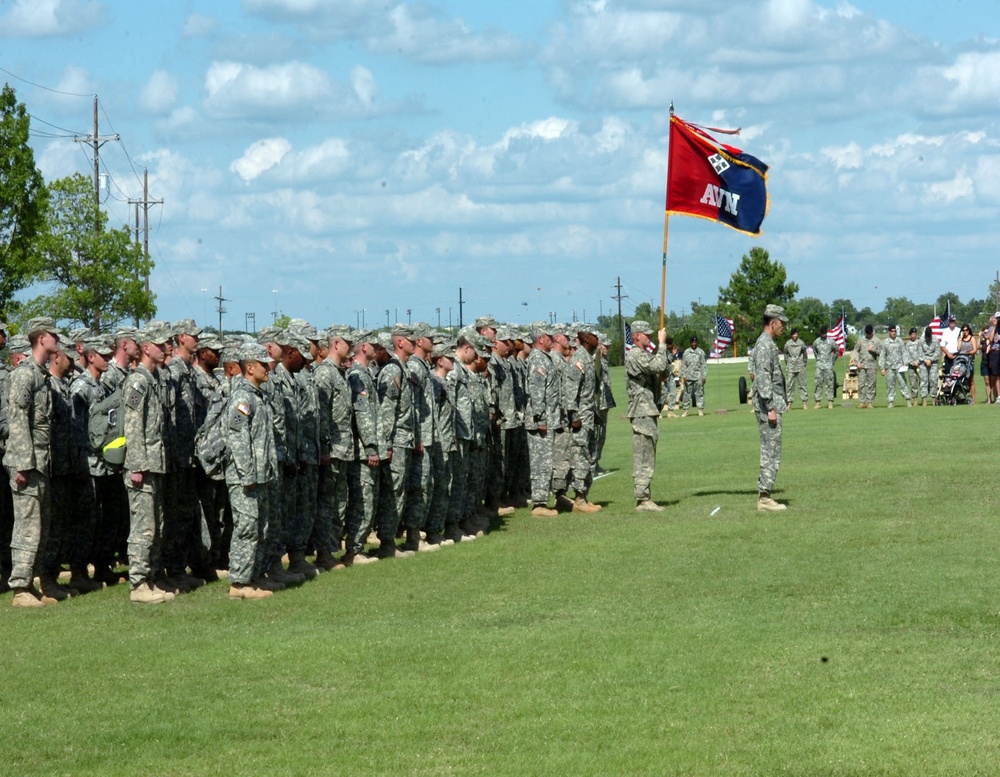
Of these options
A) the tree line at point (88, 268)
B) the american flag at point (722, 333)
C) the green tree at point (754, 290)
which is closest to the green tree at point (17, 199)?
the tree line at point (88, 268)

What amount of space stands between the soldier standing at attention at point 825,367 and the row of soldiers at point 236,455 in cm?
2481

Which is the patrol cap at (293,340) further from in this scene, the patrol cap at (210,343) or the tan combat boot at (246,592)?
the tan combat boot at (246,592)

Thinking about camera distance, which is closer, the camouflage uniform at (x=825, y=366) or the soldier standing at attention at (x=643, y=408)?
the soldier standing at attention at (x=643, y=408)

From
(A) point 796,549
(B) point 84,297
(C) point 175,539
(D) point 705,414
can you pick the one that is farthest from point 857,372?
(C) point 175,539

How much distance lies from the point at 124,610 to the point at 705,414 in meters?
30.2

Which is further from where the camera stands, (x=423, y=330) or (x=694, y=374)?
(x=694, y=374)

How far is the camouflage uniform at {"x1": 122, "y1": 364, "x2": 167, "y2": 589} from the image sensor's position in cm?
1248

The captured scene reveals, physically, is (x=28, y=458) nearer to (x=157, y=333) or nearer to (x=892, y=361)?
(x=157, y=333)

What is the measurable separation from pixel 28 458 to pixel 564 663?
555 cm

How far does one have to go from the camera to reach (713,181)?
65.0 ft

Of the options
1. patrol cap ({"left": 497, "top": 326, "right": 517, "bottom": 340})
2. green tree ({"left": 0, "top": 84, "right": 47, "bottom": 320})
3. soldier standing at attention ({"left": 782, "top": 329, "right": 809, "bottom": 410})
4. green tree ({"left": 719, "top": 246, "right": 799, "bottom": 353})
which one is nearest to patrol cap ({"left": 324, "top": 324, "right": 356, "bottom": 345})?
patrol cap ({"left": 497, "top": 326, "right": 517, "bottom": 340})

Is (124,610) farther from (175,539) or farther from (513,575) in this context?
(513,575)

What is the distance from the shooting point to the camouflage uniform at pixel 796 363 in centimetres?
3797

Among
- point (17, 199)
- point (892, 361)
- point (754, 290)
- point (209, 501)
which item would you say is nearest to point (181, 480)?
point (209, 501)
